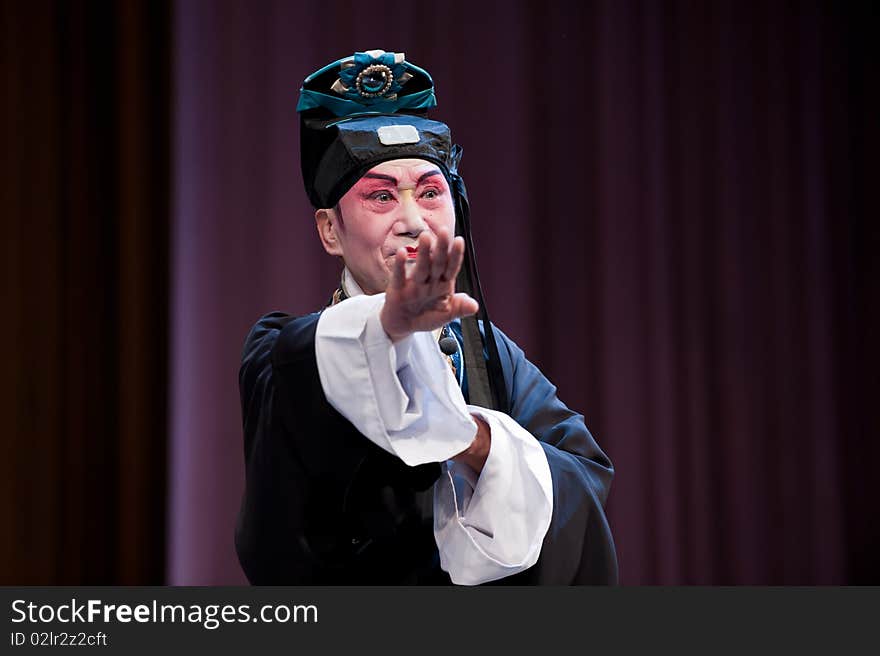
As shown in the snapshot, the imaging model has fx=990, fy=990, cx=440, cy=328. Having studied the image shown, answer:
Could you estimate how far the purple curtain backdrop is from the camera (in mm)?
2457

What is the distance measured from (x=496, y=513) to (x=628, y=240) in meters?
1.75

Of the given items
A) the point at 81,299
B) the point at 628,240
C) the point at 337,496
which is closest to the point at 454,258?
the point at 337,496

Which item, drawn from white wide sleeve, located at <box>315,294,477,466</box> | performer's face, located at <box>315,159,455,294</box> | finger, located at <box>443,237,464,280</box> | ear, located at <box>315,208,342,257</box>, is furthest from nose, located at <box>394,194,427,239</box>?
finger, located at <box>443,237,464,280</box>

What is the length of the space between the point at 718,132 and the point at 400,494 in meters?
1.98

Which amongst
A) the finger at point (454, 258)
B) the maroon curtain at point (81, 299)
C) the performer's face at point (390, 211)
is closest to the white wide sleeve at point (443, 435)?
the finger at point (454, 258)

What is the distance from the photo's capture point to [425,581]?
3.88 feet

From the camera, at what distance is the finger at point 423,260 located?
2.81 ft

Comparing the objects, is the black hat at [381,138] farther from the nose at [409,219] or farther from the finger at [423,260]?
the finger at [423,260]

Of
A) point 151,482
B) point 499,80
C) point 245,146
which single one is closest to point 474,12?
point 499,80

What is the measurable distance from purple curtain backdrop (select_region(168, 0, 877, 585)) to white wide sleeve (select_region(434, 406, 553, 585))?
143cm

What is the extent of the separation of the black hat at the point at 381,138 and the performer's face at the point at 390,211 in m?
0.02

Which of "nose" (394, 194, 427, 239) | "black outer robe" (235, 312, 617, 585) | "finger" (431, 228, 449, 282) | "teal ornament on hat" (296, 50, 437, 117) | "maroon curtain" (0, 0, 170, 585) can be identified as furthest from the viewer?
"maroon curtain" (0, 0, 170, 585)

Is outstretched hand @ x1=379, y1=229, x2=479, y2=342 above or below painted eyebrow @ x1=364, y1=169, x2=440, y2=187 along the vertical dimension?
below

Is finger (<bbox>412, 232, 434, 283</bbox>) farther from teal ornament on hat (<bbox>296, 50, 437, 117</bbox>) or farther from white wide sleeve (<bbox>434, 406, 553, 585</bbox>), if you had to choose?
teal ornament on hat (<bbox>296, 50, 437, 117</bbox>)
